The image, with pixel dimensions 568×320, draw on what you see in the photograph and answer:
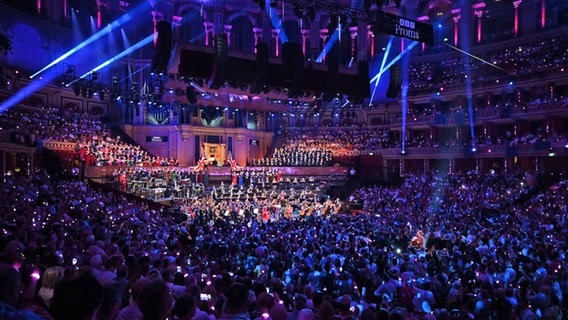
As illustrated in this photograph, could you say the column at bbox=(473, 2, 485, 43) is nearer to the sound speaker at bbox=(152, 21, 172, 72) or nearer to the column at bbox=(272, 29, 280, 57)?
the column at bbox=(272, 29, 280, 57)

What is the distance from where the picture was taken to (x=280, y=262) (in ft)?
37.9

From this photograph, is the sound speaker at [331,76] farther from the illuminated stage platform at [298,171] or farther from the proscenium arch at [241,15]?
the proscenium arch at [241,15]

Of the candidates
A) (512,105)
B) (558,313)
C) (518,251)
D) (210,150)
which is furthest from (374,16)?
(210,150)

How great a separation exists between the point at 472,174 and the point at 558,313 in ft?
80.8

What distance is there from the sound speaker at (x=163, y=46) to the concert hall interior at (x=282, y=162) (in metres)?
0.06

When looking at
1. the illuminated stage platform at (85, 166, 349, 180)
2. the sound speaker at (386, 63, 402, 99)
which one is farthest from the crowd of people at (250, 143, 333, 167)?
the sound speaker at (386, 63, 402, 99)

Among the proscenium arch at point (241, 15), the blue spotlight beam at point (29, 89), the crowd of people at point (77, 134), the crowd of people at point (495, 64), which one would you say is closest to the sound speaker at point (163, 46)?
the crowd of people at point (77, 134)

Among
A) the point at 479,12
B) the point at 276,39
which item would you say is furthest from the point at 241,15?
the point at 479,12

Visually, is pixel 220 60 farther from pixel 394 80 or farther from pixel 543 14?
pixel 543 14

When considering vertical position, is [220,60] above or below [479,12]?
below

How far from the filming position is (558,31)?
3538cm

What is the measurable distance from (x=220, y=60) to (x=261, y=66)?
1.99m

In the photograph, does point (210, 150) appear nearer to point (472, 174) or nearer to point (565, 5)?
point (472, 174)

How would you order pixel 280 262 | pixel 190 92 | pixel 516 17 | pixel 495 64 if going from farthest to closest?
pixel 516 17, pixel 495 64, pixel 190 92, pixel 280 262
